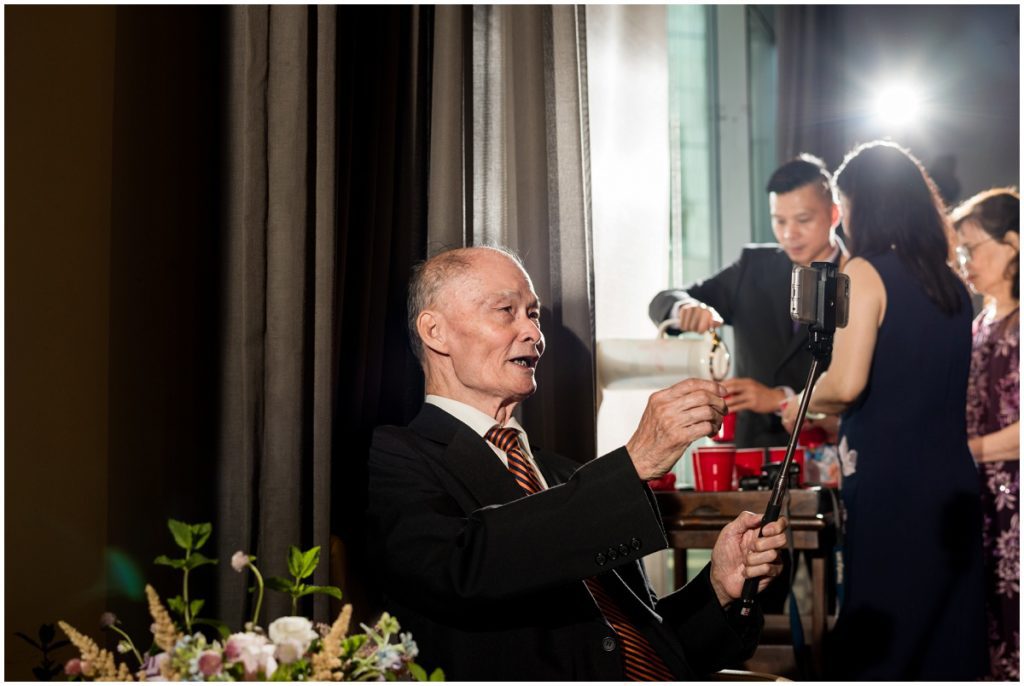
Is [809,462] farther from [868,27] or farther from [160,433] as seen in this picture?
[868,27]

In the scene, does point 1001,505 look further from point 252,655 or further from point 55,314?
point 252,655

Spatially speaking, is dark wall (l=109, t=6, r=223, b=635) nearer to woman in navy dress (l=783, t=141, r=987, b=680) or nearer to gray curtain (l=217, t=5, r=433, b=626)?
gray curtain (l=217, t=5, r=433, b=626)

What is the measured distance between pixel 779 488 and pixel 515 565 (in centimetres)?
32

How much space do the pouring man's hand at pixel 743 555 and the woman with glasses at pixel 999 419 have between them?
1439 mm

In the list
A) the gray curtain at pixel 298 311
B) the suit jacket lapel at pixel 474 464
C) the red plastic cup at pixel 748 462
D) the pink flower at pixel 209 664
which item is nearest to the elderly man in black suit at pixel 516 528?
the suit jacket lapel at pixel 474 464

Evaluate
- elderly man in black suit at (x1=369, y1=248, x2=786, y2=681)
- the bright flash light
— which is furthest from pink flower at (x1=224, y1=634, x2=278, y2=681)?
the bright flash light

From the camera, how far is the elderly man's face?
1505 millimetres

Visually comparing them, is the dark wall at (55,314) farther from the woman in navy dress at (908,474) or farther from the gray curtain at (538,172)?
the woman in navy dress at (908,474)

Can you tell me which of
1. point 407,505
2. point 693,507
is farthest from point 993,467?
point 407,505

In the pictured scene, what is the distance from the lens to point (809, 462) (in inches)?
98.6

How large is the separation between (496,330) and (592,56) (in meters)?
0.99

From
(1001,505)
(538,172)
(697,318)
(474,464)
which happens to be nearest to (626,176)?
(538,172)

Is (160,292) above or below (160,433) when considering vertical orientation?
above

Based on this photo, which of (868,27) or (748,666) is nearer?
(748,666)
